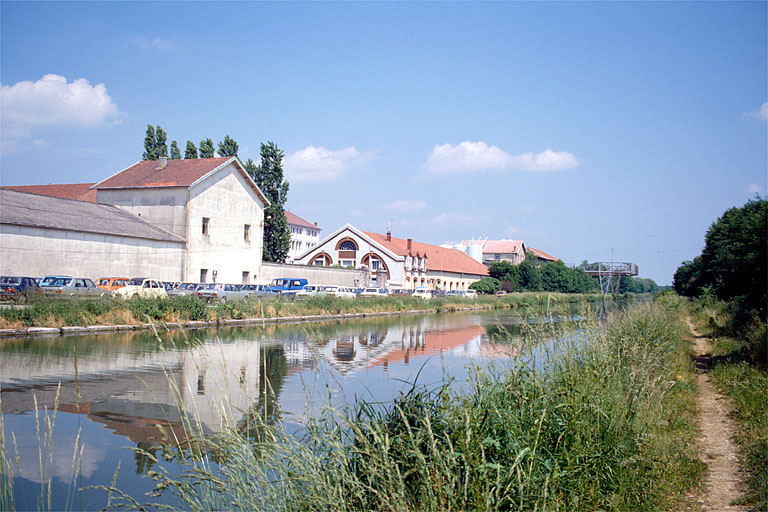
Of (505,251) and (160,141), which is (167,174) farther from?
(505,251)

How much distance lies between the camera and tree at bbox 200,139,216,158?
57531mm

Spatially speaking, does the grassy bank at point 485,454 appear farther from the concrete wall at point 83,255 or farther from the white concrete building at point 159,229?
the white concrete building at point 159,229

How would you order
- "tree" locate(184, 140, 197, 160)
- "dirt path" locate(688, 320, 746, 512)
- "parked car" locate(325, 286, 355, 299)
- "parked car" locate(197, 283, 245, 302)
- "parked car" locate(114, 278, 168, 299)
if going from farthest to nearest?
"tree" locate(184, 140, 197, 160), "parked car" locate(325, 286, 355, 299), "parked car" locate(197, 283, 245, 302), "parked car" locate(114, 278, 168, 299), "dirt path" locate(688, 320, 746, 512)

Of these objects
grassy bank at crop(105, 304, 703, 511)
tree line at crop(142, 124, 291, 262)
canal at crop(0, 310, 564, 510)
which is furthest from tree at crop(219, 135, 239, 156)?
grassy bank at crop(105, 304, 703, 511)

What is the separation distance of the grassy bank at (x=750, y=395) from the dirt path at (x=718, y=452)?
0.46ft

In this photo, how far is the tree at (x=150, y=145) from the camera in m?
56.6

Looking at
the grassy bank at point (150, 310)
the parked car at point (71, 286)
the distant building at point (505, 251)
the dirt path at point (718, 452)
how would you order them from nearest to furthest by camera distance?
1. the dirt path at point (718, 452)
2. the grassy bank at point (150, 310)
3. the parked car at point (71, 286)
4. the distant building at point (505, 251)

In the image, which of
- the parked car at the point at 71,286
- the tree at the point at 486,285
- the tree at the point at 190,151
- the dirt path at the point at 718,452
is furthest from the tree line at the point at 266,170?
the dirt path at the point at 718,452

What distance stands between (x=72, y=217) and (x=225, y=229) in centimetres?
1214

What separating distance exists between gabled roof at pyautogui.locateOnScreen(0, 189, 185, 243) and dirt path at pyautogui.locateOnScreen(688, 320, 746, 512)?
33.8 m

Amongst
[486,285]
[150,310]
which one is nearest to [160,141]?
[150,310]

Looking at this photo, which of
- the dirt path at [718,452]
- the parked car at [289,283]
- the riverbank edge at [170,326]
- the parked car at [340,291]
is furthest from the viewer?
the parked car at [340,291]

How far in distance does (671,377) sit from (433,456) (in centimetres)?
1032

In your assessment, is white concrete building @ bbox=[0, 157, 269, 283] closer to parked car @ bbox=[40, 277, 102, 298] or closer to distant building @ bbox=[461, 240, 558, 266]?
parked car @ bbox=[40, 277, 102, 298]
